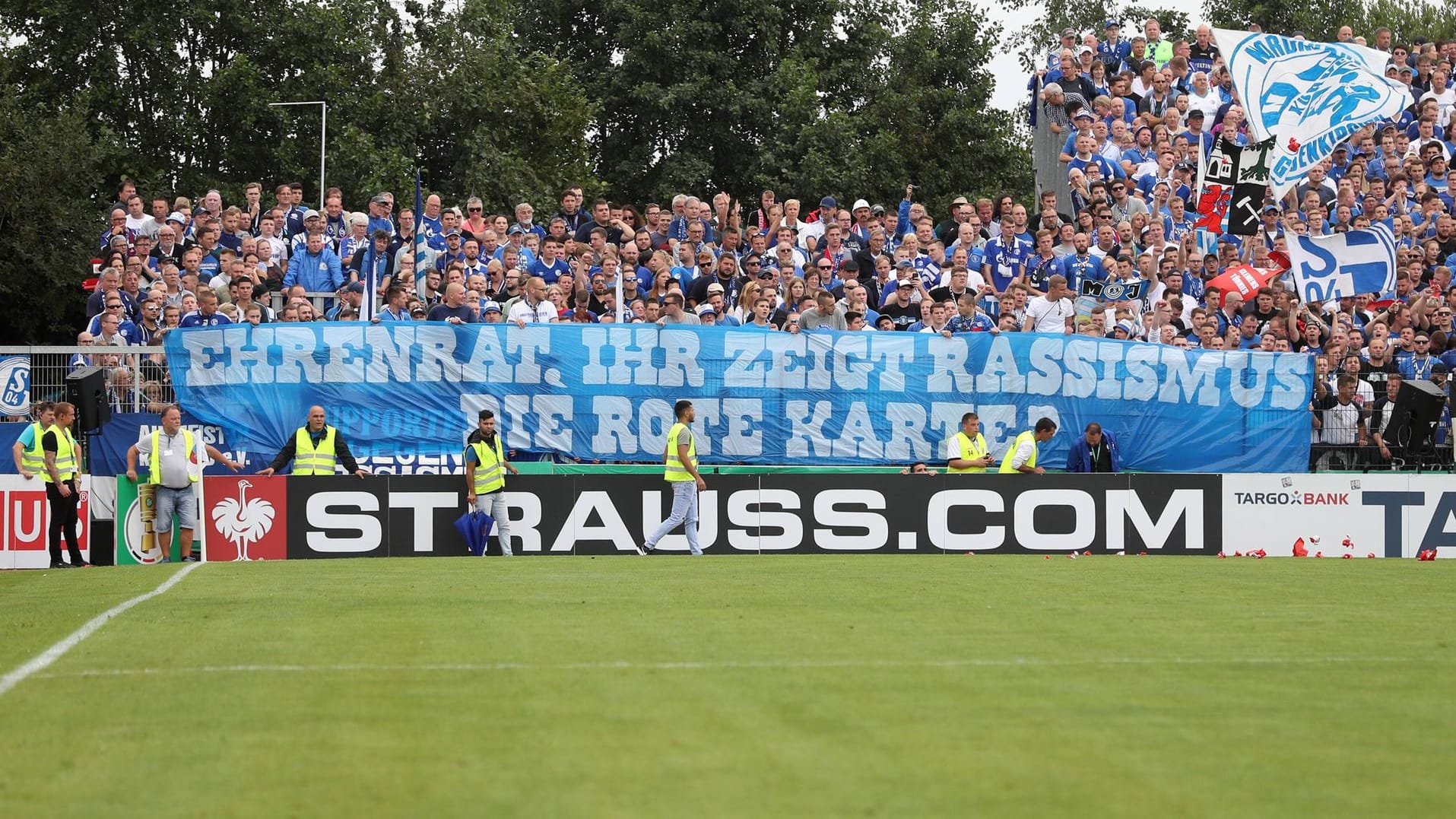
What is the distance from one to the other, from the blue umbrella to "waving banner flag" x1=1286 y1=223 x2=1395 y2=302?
38.1ft

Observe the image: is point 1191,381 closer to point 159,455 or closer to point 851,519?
point 851,519

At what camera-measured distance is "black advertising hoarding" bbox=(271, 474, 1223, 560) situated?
2006cm

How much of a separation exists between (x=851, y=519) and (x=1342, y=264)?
8.18 m

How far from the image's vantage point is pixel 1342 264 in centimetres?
2331

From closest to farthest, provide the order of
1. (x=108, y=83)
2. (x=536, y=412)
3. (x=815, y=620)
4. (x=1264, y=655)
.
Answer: (x=1264, y=655), (x=815, y=620), (x=536, y=412), (x=108, y=83)

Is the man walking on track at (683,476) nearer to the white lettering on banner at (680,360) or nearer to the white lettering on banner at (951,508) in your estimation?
the white lettering on banner at (680,360)

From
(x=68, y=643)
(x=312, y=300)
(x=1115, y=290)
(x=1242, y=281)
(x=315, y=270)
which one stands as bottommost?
(x=68, y=643)

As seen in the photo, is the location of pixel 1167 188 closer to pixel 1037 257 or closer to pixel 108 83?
pixel 1037 257

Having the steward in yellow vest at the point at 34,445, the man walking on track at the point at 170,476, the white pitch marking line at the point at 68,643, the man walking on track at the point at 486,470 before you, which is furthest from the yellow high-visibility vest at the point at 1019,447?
the steward in yellow vest at the point at 34,445

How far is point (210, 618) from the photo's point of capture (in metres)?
12.0

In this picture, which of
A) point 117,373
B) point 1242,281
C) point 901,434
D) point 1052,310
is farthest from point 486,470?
point 1242,281

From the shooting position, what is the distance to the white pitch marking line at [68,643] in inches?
360

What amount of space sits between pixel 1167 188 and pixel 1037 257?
2.94 metres

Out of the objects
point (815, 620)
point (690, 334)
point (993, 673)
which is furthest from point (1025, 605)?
point (690, 334)
